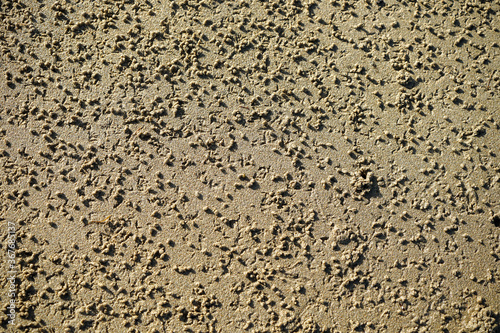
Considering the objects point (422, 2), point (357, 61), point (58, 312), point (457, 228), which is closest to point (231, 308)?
point (58, 312)

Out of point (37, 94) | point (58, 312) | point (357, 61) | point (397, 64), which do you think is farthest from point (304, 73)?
point (58, 312)

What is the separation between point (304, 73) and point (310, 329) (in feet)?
2.84

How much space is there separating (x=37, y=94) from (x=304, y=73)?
3.13 ft

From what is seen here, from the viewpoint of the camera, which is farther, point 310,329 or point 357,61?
point 357,61

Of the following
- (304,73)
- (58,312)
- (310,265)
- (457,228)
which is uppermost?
(304,73)

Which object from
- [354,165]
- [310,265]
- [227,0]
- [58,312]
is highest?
[227,0]

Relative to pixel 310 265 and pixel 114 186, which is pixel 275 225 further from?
pixel 114 186

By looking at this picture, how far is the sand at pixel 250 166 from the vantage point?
1.21m

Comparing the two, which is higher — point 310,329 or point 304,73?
point 304,73

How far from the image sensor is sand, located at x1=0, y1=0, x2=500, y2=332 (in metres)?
1.21

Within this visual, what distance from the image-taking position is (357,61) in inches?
52.4

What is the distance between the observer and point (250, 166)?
1284 millimetres

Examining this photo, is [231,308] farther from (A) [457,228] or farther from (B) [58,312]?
(A) [457,228]

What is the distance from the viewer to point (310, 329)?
3.90 feet
